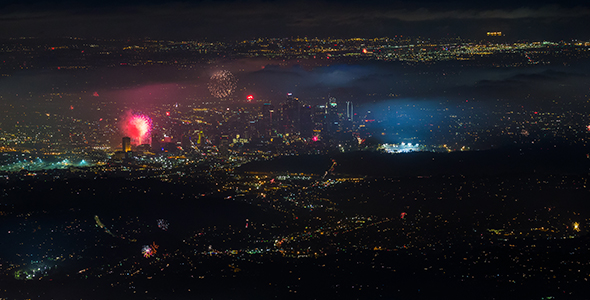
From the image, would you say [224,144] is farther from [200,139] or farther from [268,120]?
[268,120]

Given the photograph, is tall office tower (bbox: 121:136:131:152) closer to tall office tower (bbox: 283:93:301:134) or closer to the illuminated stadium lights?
tall office tower (bbox: 283:93:301:134)

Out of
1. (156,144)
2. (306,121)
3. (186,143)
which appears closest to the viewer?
(156,144)

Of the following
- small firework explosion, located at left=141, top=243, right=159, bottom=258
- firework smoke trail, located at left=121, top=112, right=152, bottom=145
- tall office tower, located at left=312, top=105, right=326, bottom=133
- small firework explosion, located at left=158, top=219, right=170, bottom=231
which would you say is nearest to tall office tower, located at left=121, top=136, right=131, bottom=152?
firework smoke trail, located at left=121, top=112, right=152, bottom=145

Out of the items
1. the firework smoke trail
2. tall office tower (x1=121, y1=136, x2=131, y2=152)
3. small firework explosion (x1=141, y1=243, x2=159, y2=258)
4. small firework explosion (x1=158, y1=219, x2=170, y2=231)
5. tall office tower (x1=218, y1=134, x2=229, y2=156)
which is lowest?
small firework explosion (x1=141, y1=243, x2=159, y2=258)

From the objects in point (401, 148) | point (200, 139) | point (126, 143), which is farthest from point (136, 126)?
point (401, 148)

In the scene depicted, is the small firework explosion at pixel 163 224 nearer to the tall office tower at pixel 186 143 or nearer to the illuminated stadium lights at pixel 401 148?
the tall office tower at pixel 186 143

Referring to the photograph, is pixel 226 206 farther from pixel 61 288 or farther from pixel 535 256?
pixel 535 256

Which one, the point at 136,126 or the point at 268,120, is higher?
the point at 136,126

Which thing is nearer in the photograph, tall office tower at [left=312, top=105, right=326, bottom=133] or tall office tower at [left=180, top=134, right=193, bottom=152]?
tall office tower at [left=180, top=134, right=193, bottom=152]
